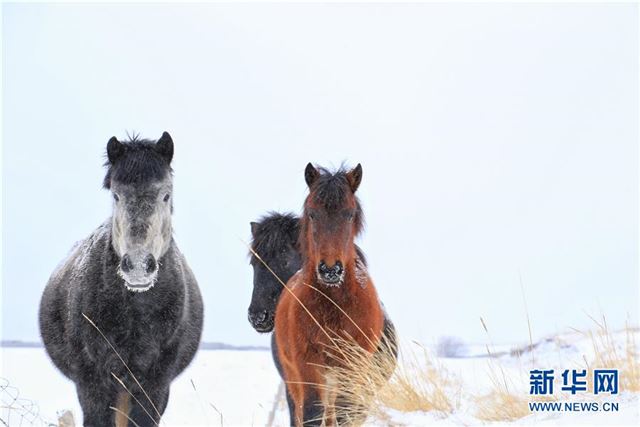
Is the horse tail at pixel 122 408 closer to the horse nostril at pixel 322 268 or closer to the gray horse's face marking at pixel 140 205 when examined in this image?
the gray horse's face marking at pixel 140 205

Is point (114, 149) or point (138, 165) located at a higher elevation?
point (114, 149)

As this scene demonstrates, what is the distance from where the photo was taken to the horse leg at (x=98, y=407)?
5.57 metres

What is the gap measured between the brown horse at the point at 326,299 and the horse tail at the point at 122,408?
139cm

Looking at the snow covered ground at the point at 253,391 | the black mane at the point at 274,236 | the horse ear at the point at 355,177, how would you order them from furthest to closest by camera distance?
the black mane at the point at 274,236
the horse ear at the point at 355,177
the snow covered ground at the point at 253,391

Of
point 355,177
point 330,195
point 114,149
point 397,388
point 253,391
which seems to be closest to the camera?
point 397,388

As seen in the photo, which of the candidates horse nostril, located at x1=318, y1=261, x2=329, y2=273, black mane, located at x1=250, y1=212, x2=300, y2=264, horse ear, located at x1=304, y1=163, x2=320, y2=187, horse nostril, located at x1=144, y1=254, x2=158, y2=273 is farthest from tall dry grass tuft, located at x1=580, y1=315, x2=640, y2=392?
black mane, located at x1=250, y1=212, x2=300, y2=264

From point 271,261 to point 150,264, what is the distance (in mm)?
2899

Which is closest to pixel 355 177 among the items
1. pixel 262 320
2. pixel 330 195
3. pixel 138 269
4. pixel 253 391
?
pixel 330 195

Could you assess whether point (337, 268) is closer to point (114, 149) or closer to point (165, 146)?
point (165, 146)

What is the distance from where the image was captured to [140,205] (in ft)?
17.5

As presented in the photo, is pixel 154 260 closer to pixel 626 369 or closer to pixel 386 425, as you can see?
pixel 386 425

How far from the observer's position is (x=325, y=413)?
4.98 metres

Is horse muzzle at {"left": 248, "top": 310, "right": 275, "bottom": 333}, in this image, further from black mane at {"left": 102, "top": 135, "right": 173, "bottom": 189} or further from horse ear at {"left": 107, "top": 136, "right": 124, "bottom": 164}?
horse ear at {"left": 107, "top": 136, "right": 124, "bottom": 164}

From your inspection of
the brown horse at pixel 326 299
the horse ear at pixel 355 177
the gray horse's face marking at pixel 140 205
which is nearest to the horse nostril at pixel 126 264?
the gray horse's face marking at pixel 140 205
